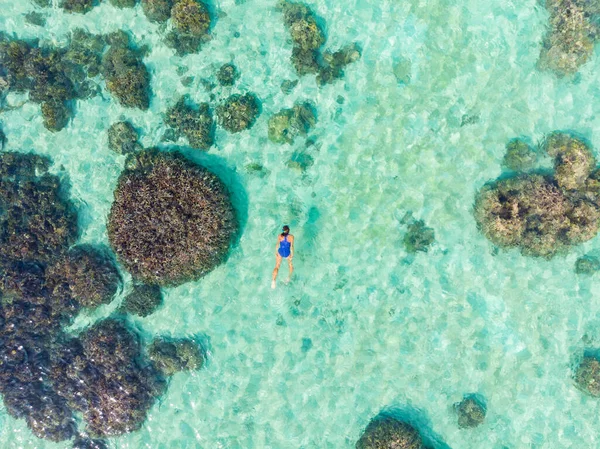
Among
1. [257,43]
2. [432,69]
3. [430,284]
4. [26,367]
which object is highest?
[432,69]

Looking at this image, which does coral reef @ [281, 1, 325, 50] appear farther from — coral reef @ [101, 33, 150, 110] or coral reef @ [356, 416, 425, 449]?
coral reef @ [356, 416, 425, 449]

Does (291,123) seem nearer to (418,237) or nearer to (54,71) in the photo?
(418,237)

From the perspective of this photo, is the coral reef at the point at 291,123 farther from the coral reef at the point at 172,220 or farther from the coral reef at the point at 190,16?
the coral reef at the point at 190,16

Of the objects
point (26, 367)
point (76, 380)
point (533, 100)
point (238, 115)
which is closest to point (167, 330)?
point (76, 380)

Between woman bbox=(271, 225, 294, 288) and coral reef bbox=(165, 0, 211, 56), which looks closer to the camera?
woman bbox=(271, 225, 294, 288)

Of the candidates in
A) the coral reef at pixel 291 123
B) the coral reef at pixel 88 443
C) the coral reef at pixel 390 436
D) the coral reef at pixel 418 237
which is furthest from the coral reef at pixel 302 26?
the coral reef at pixel 88 443

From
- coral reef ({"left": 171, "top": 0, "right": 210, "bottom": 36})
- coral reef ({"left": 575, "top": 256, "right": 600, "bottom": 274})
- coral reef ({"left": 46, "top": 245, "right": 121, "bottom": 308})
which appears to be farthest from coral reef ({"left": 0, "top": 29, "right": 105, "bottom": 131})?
coral reef ({"left": 575, "top": 256, "right": 600, "bottom": 274})

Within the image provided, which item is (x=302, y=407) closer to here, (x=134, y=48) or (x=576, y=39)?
(x=134, y=48)
